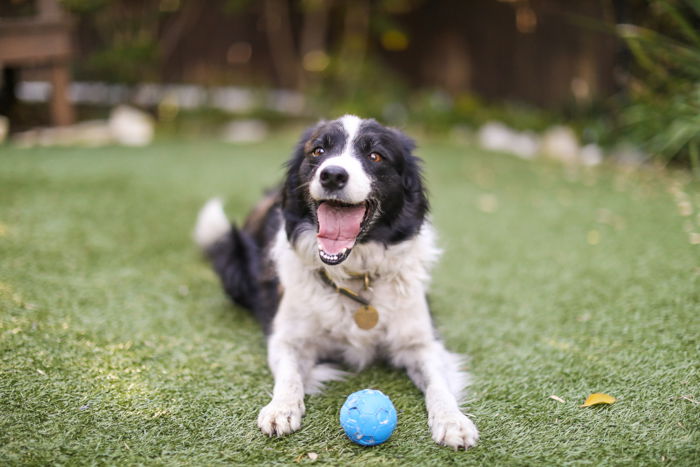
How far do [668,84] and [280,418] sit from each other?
5764 mm

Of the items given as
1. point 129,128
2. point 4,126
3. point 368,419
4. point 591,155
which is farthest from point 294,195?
point 129,128

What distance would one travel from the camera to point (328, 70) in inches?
388

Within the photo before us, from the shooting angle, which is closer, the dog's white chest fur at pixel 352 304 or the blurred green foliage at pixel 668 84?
the dog's white chest fur at pixel 352 304

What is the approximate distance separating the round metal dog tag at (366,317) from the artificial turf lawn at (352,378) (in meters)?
0.24

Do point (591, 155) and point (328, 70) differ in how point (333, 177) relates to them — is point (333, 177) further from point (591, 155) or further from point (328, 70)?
point (328, 70)

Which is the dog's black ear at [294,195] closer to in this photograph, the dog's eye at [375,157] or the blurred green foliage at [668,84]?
the dog's eye at [375,157]

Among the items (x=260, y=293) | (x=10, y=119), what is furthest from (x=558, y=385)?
(x=10, y=119)

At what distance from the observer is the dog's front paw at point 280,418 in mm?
1961

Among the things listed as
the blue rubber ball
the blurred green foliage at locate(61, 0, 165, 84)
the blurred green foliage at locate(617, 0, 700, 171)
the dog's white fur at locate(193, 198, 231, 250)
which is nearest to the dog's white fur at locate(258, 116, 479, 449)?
the blue rubber ball

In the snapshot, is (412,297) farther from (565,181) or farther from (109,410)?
(565,181)

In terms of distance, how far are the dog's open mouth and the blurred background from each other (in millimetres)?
4608

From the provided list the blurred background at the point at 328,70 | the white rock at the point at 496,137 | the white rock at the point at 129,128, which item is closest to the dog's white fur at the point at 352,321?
the blurred background at the point at 328,70

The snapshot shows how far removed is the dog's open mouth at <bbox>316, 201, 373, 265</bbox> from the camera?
2.31 m

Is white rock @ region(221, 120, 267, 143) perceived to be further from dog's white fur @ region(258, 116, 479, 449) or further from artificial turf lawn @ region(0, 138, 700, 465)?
dog's white fur @ region(258, 116, 479, 449)
